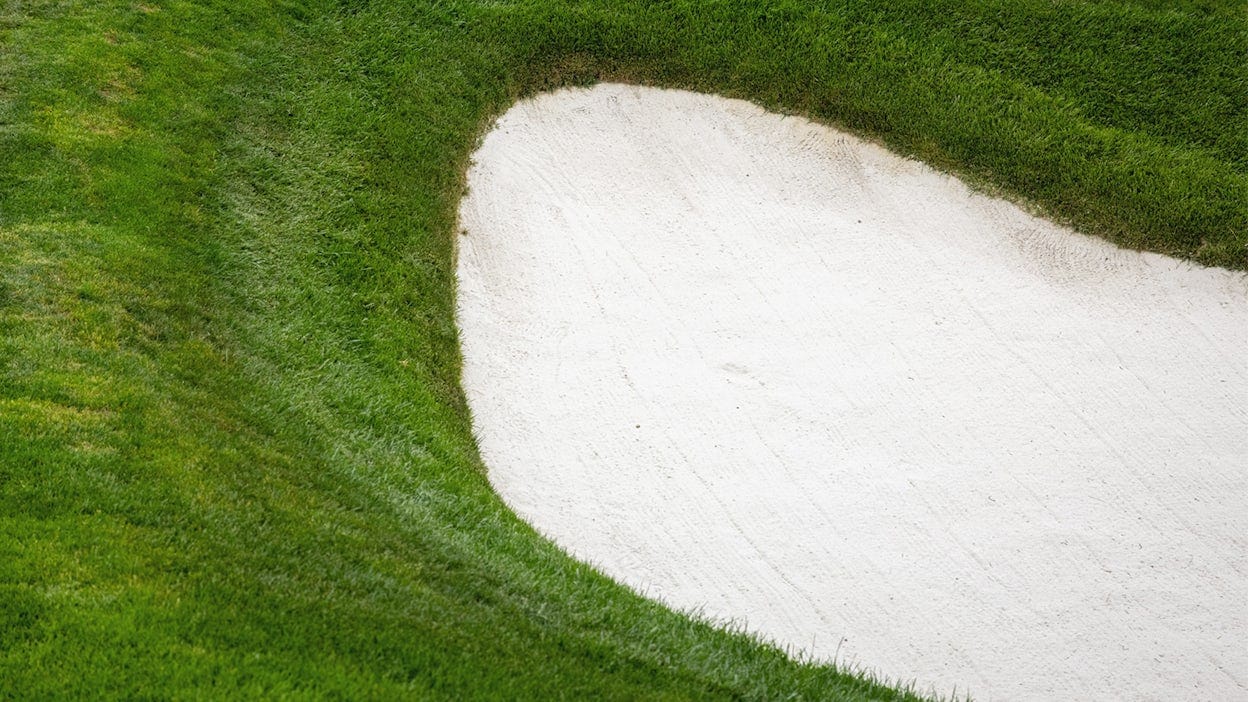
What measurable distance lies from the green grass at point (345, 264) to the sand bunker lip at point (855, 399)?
659mm

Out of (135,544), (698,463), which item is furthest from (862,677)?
(135,544)

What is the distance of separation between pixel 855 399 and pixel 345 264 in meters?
5.31

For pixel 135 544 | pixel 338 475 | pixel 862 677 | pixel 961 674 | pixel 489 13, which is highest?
pixel 489 13

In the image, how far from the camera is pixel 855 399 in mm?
10789

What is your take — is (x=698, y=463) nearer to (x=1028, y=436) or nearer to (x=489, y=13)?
(x=1028, y=436)

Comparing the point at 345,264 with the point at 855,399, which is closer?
the point at 345,264

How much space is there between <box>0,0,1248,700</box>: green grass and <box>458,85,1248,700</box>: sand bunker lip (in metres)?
0.66

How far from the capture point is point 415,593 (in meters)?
6.82

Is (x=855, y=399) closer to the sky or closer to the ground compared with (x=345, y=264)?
closer to the ground

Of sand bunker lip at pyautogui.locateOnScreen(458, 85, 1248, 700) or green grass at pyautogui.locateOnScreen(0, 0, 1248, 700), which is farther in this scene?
sand bunker lip at pyautogui.locateOnScreen(458, 85, 1248, 700)

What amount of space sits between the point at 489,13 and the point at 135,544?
31.1 ft

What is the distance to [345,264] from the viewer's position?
1058cm

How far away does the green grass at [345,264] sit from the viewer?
20.1ft

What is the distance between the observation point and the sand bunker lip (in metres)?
9.12
